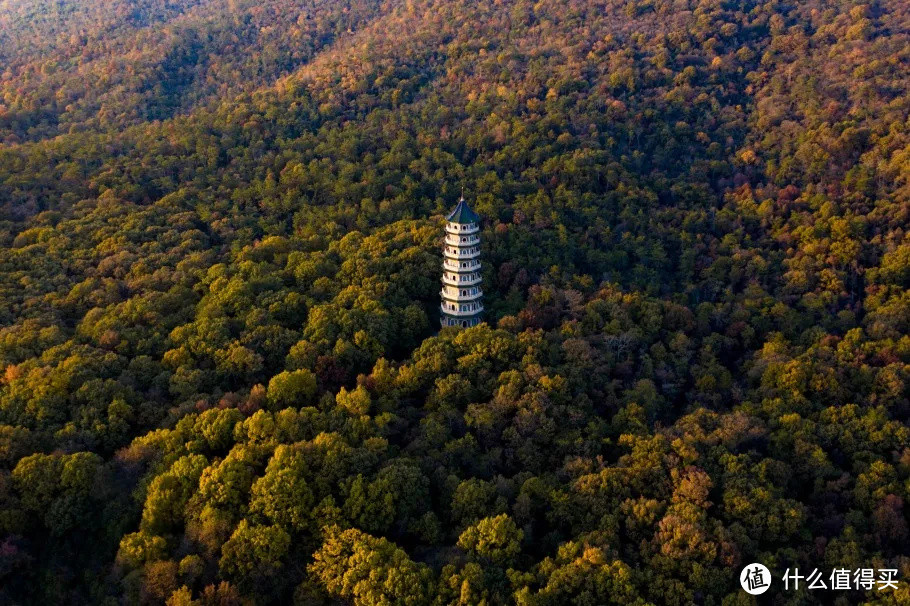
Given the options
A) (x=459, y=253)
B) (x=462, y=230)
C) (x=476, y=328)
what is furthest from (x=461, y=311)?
(x=462, y=230)

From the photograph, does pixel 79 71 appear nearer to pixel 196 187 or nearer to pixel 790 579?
pixel 196 187

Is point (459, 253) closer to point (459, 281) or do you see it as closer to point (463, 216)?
point (459, 281)

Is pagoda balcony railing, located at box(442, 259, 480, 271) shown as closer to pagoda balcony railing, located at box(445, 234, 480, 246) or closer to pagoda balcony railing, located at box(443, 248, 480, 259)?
pagoda balcony railing, located at box(443, 248, 480, 259)

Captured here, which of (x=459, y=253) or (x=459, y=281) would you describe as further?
(x=459, y=281)

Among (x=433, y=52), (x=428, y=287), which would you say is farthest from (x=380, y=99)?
(x=428, y=287)

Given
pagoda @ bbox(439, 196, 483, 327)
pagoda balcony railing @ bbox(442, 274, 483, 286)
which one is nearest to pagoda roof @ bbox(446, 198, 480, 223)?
pagoda @ bbox(439, 196, 483, 327)
